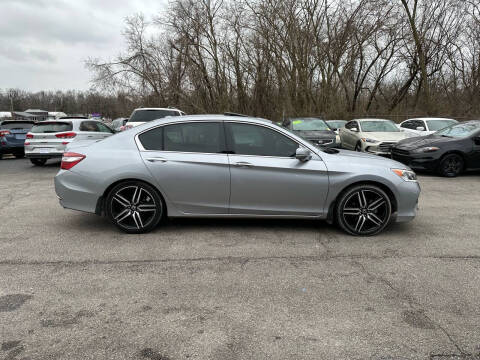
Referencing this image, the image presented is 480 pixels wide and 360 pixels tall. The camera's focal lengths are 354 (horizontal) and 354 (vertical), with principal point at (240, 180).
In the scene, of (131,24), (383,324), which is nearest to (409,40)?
(131,24)

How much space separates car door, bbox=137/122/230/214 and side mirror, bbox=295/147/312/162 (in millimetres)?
930

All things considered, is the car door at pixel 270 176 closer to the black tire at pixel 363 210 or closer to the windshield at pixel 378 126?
the black tire at pixel 363 210

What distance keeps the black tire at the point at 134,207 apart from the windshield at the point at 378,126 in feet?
35.1

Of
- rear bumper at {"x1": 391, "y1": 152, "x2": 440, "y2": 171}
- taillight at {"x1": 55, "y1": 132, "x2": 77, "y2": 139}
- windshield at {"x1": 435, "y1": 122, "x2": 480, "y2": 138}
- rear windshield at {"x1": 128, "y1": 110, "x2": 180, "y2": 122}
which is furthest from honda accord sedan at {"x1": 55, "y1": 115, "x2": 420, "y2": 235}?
rear windshield at {"x1": 128, "y1": 110, "x2": 180, "y2": 122}

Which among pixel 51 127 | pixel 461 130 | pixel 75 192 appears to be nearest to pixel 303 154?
pixel 75 192

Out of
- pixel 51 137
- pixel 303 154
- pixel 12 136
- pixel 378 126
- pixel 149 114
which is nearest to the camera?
pixel 303 154

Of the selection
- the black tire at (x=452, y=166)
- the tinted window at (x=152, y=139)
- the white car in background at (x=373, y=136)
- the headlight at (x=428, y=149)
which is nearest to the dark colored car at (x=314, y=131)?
A: the white car in background at (x=373, y=136)

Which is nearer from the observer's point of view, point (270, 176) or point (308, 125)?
point (270, 176)

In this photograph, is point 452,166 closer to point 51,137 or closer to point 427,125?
point 427,125

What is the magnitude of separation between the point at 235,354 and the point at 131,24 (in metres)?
37.3

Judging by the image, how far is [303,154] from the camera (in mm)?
4570

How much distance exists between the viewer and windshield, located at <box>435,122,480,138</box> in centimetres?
976

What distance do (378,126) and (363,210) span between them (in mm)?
9914

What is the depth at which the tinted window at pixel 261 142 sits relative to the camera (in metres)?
4.70
